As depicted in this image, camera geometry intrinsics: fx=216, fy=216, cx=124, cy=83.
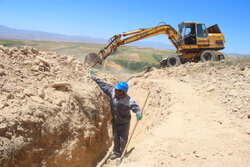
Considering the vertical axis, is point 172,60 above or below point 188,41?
below

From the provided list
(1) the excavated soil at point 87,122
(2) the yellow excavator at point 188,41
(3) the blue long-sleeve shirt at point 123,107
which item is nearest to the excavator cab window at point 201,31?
(2) the yellow excavator at point 188,41

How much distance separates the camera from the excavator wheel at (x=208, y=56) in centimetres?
1152

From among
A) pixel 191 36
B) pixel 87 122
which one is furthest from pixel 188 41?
pixel 87 122

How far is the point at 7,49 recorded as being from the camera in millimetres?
5180

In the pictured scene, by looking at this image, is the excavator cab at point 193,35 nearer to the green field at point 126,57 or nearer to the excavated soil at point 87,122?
the green field at point 126,57

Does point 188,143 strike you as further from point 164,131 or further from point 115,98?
point 115,98

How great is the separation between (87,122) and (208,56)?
9013 mm

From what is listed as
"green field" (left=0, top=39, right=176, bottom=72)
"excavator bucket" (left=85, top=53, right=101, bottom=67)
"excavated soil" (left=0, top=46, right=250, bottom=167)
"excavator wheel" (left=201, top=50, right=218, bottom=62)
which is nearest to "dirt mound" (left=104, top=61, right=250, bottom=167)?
"excavated soil" (left=0, top=46, right=250, bottom=167)

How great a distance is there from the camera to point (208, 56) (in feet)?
38.8

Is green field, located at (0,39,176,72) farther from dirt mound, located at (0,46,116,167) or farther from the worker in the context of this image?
the worker

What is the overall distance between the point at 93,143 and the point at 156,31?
8593 mm

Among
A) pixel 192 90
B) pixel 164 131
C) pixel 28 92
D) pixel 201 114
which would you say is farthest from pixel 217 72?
pixel 28 92

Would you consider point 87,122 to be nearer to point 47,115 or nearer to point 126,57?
point 47,115

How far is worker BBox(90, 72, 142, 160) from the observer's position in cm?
450
